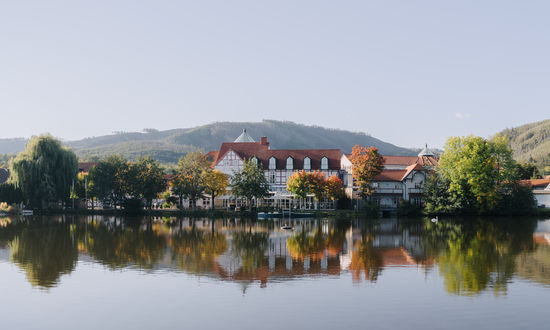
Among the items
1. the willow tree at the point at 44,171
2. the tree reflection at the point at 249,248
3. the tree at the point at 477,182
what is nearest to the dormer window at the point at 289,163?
the tree at the point at 477,182

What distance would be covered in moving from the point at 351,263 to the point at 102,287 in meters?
13.5

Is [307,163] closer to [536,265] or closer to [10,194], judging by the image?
[10,194]

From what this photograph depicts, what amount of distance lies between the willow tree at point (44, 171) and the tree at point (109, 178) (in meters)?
3.10

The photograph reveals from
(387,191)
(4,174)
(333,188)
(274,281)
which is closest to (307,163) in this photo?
(333,188)

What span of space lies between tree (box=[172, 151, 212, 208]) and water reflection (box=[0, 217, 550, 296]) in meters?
19.4

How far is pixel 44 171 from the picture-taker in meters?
74.3

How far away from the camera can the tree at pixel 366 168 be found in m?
76.4

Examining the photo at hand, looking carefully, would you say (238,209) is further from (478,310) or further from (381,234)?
(478,310)

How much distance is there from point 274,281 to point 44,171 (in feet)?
188

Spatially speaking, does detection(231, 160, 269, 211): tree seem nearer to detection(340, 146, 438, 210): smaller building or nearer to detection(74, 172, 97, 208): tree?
detection(340, 146, 438, 210): smaller building

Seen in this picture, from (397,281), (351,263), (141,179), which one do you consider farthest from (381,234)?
(141,179)

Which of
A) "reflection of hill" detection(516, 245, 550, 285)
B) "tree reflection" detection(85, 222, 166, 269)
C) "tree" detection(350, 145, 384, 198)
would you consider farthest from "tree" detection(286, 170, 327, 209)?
"reflection of hill" detection(516, 245, 550, 285)

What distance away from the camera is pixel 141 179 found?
Answer: 2995 inches

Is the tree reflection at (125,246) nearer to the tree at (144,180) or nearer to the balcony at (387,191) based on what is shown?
the tree at (144,180)
